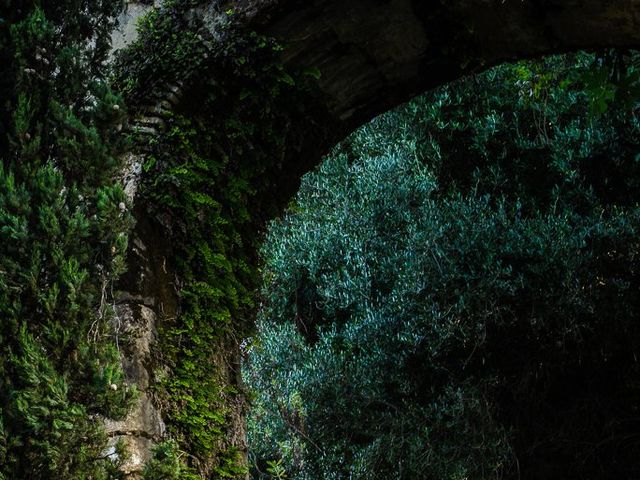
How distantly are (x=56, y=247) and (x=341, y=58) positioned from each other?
207cm

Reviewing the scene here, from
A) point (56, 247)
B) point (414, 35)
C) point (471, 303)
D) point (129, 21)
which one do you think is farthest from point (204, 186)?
point (471, 303)

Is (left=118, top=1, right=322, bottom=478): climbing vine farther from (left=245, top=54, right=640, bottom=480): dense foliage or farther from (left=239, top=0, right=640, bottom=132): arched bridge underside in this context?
(left=245, top=54, right=640, bottom=480): dense foliage

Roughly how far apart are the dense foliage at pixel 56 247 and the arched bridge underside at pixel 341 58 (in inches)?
19.4

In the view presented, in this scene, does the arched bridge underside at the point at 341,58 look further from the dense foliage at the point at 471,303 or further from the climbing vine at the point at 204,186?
the dense foliage at the point at 471,303

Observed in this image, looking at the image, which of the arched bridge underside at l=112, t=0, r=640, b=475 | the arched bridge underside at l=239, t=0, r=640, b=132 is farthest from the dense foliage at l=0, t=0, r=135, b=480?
the arched bridge underside at l=239, t=0, r=640, b=132

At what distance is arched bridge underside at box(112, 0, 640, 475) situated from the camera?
372 centimetres

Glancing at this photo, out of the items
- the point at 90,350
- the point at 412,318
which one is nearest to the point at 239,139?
the point at 90,350

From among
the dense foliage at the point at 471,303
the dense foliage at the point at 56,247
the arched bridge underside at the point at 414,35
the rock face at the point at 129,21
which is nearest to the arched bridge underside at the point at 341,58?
the arched bridge underside at the point at 414,35

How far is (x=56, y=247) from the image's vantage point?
2887mm

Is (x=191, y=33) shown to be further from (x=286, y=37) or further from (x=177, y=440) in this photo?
(x=177, y=440)

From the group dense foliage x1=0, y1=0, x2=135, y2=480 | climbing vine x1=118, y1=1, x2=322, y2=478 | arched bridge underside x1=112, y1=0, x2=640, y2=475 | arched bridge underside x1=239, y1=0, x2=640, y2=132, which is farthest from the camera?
arched bridge underside x1=239, y1=0, x2=640, y2=132

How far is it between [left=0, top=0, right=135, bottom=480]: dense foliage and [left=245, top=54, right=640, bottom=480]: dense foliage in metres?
5.63

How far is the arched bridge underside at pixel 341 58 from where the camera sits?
12.2ft

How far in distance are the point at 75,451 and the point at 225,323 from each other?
1.46 m
